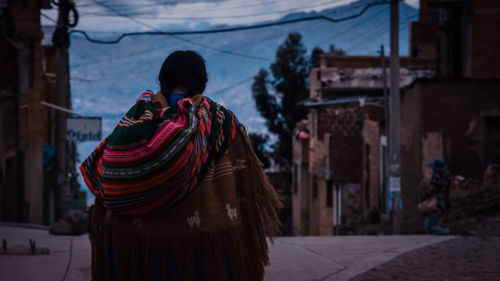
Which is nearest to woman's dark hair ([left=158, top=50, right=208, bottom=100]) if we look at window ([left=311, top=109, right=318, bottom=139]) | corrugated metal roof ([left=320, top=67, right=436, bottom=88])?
corrugated metal roof ([left=320, top=67, right=436, bottom=88])

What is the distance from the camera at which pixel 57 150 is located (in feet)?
63.3

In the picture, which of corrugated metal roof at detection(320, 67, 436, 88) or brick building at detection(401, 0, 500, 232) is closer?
brick building at detection(401, 0, 500, 232)

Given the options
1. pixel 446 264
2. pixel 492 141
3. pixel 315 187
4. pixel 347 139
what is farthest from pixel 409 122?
pixel 315 187

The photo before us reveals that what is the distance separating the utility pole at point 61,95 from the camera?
62.9ft

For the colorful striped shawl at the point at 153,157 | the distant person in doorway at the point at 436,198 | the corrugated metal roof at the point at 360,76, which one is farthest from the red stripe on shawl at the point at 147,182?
the corrugated metal roof at the point at 360,76

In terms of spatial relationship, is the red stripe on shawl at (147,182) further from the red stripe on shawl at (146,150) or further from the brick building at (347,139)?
the brick building at (347,139)

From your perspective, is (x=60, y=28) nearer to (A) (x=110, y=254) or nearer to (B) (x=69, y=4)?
(B) (x=69, y=4)

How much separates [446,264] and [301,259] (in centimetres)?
144

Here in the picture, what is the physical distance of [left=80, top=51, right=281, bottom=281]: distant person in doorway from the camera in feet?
12.5

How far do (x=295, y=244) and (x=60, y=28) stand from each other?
11834 mm

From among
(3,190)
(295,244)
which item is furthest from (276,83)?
(295,244)

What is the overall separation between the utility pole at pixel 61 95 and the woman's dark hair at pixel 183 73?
15.4m

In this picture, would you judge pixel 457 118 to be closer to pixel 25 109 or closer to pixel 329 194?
pixel 25 109

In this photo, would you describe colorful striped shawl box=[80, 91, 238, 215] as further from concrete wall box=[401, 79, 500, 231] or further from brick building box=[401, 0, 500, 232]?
concrete wall box=[401, 79, 500, 231]
